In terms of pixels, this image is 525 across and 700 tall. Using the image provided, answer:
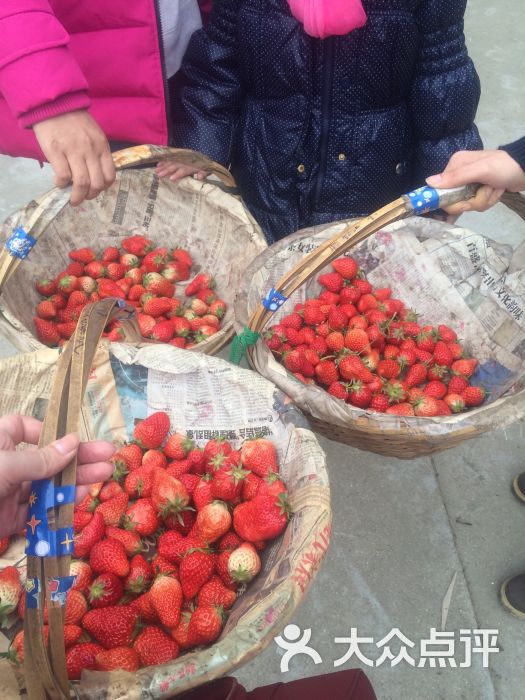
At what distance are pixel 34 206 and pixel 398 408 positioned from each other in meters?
1.04

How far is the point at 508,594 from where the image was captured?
1.43 metres

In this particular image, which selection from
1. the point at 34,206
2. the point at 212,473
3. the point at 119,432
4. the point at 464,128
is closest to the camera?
the point at 212,473

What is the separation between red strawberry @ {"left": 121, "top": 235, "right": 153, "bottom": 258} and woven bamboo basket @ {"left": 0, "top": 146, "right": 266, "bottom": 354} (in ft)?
0.20

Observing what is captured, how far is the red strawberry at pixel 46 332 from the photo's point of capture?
1.50m

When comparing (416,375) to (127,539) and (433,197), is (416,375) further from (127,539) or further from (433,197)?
(127,539)

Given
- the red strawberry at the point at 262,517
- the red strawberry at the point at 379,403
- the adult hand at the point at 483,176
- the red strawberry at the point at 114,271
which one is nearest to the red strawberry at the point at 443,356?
the red strawberry at the point at 379,403

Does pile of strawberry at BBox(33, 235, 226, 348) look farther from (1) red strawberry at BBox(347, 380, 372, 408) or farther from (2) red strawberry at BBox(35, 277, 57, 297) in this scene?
(1) red strawberry at BBox(347, 380, 372, 408)

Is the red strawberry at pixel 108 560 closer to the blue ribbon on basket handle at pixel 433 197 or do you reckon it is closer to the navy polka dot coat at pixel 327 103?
the blue ribbon on basket handle at pixel 433 197

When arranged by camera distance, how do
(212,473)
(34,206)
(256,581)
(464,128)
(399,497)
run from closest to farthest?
(256,581) < (212,473) < (34,206) < (464,128) < (399,497)

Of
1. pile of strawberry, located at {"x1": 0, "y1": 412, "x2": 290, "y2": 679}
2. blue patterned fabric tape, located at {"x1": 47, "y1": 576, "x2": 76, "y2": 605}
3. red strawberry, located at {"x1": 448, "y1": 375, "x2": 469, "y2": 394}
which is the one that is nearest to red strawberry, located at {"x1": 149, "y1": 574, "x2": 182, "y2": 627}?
pile of strawberry, located at {"x1": 0, "y1": 412, "x2": 290, "y2": 679}

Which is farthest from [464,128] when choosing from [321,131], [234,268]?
[234,268]

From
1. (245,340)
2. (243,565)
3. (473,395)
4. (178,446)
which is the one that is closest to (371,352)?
(473,395)

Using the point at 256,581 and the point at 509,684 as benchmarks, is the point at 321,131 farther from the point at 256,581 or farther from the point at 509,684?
the point at 509,684

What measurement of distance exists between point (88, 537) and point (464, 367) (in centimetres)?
99
